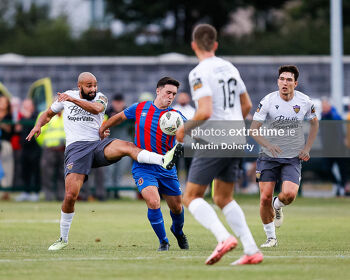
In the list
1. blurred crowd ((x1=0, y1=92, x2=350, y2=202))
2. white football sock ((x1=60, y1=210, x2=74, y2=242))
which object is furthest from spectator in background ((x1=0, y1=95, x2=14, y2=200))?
white football sock ((x1=60, y1=210, x2=74, y2=242))

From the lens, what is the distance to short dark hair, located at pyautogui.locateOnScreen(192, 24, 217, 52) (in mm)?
9219

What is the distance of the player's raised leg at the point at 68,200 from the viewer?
1160 centimetres

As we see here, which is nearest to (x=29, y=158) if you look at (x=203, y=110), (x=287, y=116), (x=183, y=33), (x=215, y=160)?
(x=287, y=116)

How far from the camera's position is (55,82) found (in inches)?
1096

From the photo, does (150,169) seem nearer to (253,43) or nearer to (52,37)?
(253,43)

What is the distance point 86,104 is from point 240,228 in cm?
323

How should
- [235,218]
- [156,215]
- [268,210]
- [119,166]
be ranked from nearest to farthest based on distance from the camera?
1. [235,218]
2. [156,215]
3. [268,210]
4. [119,166]

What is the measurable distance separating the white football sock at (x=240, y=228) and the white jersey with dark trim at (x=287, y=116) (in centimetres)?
262

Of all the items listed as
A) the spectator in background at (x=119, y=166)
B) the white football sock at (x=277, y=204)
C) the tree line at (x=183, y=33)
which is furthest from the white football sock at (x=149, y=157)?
the tree line at (x=183, y=33)

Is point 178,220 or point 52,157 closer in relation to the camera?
point 178,220

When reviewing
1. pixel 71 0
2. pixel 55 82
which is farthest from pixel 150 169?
pixel 71 0

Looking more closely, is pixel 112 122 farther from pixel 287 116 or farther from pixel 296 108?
pixel 296 108

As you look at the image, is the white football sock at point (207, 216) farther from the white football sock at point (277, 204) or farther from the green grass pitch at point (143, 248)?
the white football sock at point (277, 204)

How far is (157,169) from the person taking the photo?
38.3 ft
